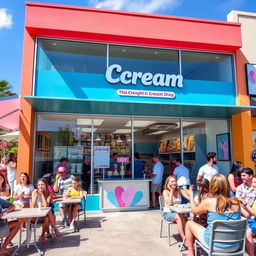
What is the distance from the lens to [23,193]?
492 centimetres

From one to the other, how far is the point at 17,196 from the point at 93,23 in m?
5.31

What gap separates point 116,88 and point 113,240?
434cm

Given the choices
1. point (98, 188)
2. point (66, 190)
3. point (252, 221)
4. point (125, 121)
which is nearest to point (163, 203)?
point (252, 221)

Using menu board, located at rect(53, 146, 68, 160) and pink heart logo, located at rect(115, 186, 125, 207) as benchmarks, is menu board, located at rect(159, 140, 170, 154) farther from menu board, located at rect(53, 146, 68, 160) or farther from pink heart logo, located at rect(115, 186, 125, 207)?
menu board, located at rect(53, 146, 68, 160)

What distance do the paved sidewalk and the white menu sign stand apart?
1675mm

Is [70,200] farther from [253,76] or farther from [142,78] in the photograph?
[253,76]

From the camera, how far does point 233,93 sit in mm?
7961

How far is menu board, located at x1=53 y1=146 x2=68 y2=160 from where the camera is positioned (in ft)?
23.4

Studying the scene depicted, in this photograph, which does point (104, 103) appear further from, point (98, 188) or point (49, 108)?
point (98, 188)

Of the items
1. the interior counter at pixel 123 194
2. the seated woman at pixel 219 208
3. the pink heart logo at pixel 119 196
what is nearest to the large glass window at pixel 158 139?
the interior counter at pixel 123 194

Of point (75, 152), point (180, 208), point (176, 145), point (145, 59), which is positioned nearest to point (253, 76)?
point (176, 145)

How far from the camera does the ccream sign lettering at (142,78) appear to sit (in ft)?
23.6

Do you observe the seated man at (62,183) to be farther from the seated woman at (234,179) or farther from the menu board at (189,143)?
the menu board at (189,143)

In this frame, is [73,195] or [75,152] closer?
[73,195]
